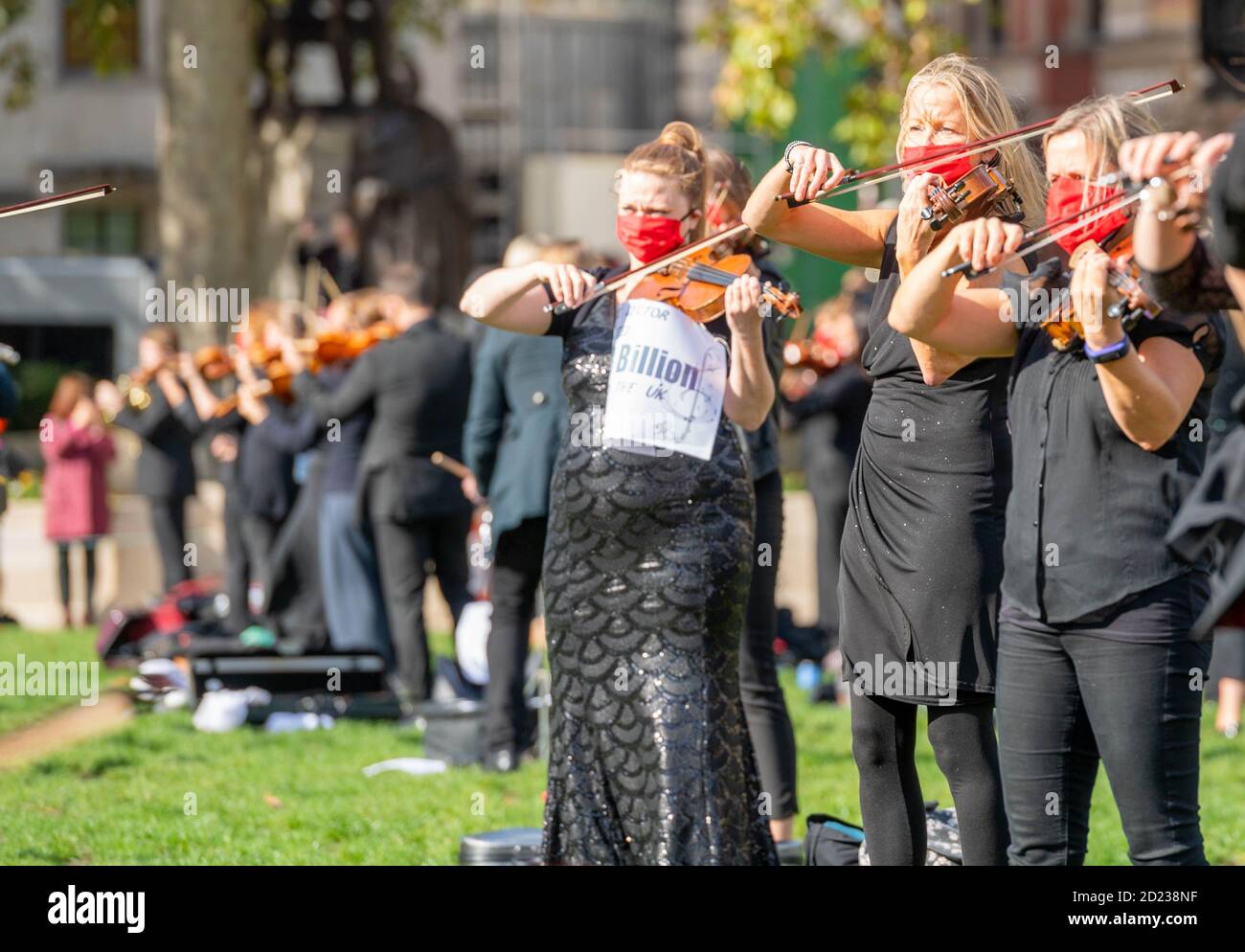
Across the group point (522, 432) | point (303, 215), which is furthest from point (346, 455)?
point (303, 215)

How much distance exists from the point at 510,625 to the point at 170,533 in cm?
548

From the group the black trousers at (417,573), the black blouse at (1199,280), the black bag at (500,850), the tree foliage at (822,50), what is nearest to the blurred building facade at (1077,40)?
the tree foliage at (822,50)

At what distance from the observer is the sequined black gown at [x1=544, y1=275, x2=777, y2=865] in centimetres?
461

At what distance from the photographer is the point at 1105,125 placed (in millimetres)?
3865

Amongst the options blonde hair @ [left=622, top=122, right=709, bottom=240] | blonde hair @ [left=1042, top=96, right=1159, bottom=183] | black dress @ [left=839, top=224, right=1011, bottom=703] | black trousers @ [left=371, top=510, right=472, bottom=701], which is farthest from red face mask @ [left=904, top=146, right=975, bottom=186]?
black trousers @ [left=371, top=510, right=472, bottom=701]

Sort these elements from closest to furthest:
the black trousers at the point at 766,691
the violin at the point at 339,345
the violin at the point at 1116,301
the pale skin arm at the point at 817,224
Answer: the violin at the point at 1116,301 < the pale skin arm at the point at 817,224 < the black trousers at the point at 766,691 < the violin at the point at 339,345

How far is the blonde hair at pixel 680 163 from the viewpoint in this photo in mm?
4707

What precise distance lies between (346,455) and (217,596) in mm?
2760

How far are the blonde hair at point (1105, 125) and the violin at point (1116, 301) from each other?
0.18 meters

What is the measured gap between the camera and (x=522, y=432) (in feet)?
23.8

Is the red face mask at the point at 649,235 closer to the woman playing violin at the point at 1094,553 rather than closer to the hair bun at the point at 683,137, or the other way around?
the hair bun at the point at 683,137

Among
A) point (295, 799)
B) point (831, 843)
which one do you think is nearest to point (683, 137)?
point (831, 843)

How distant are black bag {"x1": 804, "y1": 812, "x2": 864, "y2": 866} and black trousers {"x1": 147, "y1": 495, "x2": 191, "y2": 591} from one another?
7.79 meters
